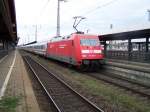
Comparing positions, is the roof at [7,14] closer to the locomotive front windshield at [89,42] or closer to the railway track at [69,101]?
the locomotive front windshield at [89,42]

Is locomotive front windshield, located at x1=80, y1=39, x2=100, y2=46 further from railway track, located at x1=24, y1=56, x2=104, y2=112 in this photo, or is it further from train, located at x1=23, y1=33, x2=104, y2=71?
railway track, located at x1=24, y1=56, x2=104, y2=112

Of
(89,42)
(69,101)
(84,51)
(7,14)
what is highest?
(7,14)

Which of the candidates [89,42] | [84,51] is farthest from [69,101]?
[89,42]

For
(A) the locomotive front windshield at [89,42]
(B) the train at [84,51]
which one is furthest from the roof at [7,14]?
(A) the locomotive front windshield at [89,42]

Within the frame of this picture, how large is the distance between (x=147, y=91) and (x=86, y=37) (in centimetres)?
1028

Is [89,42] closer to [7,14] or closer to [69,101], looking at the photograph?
[7,14]

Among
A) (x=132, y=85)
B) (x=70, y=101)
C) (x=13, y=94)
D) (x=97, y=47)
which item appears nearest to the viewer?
(x=70, y=101)

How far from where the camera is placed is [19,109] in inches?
399

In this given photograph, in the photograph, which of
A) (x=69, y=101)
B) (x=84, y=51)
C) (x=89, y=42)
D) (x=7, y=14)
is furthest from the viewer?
(x=7, y=14)

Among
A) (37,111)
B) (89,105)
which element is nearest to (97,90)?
(89,105)

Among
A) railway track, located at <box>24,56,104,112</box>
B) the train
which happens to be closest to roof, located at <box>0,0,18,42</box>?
the train

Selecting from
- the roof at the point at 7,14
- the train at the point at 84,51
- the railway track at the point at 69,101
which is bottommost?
the railway track at the point at 69,101

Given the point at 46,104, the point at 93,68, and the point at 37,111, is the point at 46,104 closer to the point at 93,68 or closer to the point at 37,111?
the point at 37,111

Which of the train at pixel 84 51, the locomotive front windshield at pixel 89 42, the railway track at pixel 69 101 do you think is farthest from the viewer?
the locomotive front windshield at pixel 89 42
